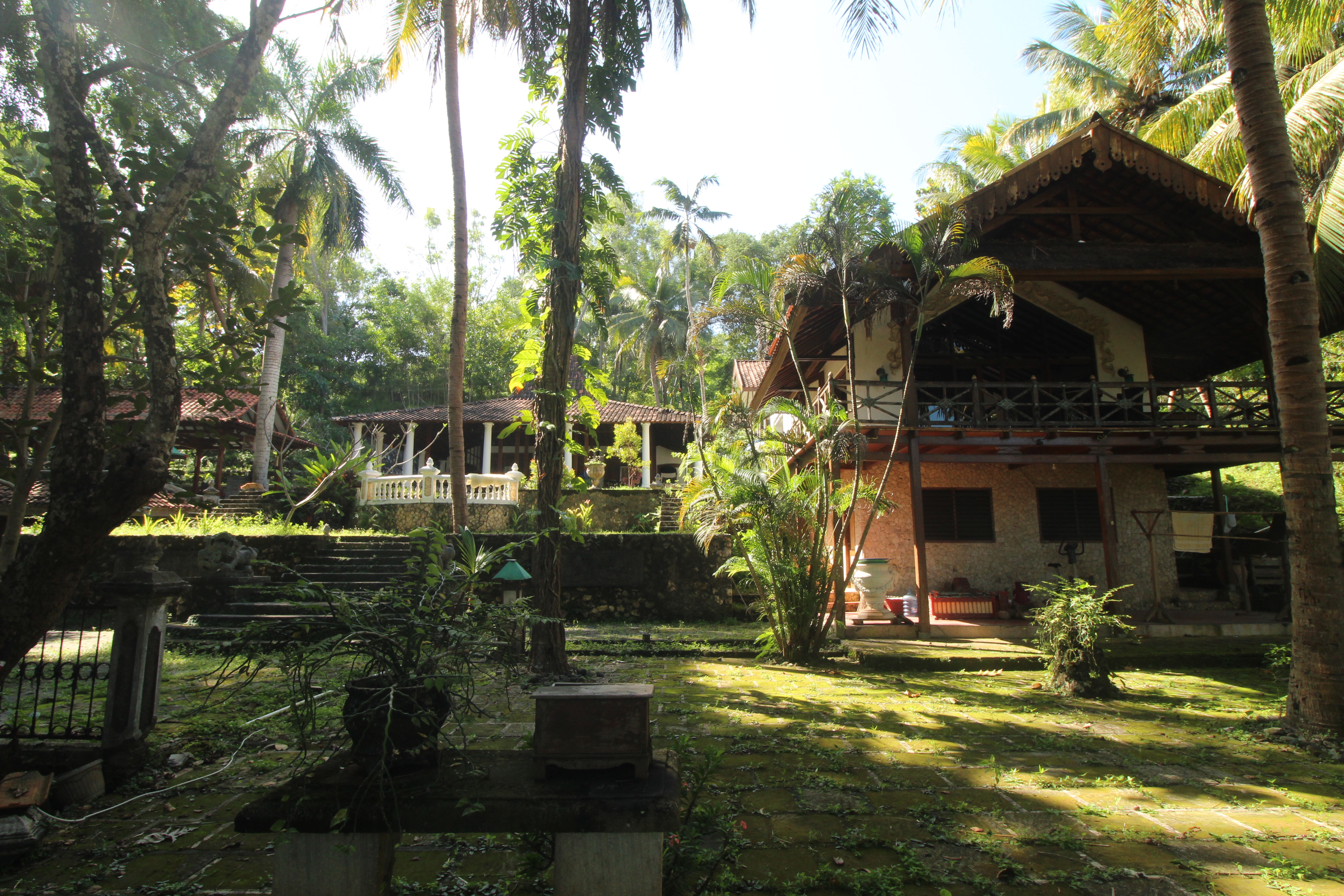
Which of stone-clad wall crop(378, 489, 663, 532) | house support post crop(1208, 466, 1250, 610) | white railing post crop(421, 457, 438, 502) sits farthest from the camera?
white railing post crop(421, 457, 438, 502)

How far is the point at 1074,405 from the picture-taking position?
425 inches

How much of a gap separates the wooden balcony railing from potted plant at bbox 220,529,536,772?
823 centimetres

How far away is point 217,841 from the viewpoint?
10.9ft

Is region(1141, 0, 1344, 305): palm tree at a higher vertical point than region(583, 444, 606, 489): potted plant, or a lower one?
higher

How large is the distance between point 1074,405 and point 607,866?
10.7m

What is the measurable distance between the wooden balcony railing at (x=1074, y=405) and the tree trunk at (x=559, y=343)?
528cm

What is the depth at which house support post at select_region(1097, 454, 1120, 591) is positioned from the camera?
1020 cm

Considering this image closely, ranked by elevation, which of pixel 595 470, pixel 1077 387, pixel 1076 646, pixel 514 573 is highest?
pixel 1077 387

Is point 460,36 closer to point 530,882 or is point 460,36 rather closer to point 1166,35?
point 1166,35

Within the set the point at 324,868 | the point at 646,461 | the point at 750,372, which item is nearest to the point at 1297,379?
the point at 324,868

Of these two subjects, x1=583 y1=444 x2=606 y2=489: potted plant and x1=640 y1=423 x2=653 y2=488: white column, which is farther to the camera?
x1=640 y1=423 x2=653 y2=488: white column

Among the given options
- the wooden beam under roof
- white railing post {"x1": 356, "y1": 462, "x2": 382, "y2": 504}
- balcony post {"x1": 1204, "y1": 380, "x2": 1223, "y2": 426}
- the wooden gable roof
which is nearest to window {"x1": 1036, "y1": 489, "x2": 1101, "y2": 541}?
balcony post {"x1": 1204, "y1": 380, "x2": 1223, "y2": 426}

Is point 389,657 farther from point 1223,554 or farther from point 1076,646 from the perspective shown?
point 1223,554

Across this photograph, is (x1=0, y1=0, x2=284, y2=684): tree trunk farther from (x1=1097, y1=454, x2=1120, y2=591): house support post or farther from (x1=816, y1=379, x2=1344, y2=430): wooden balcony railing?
(x1=1097, y1=454, x2=1120, y2=591): house support post
